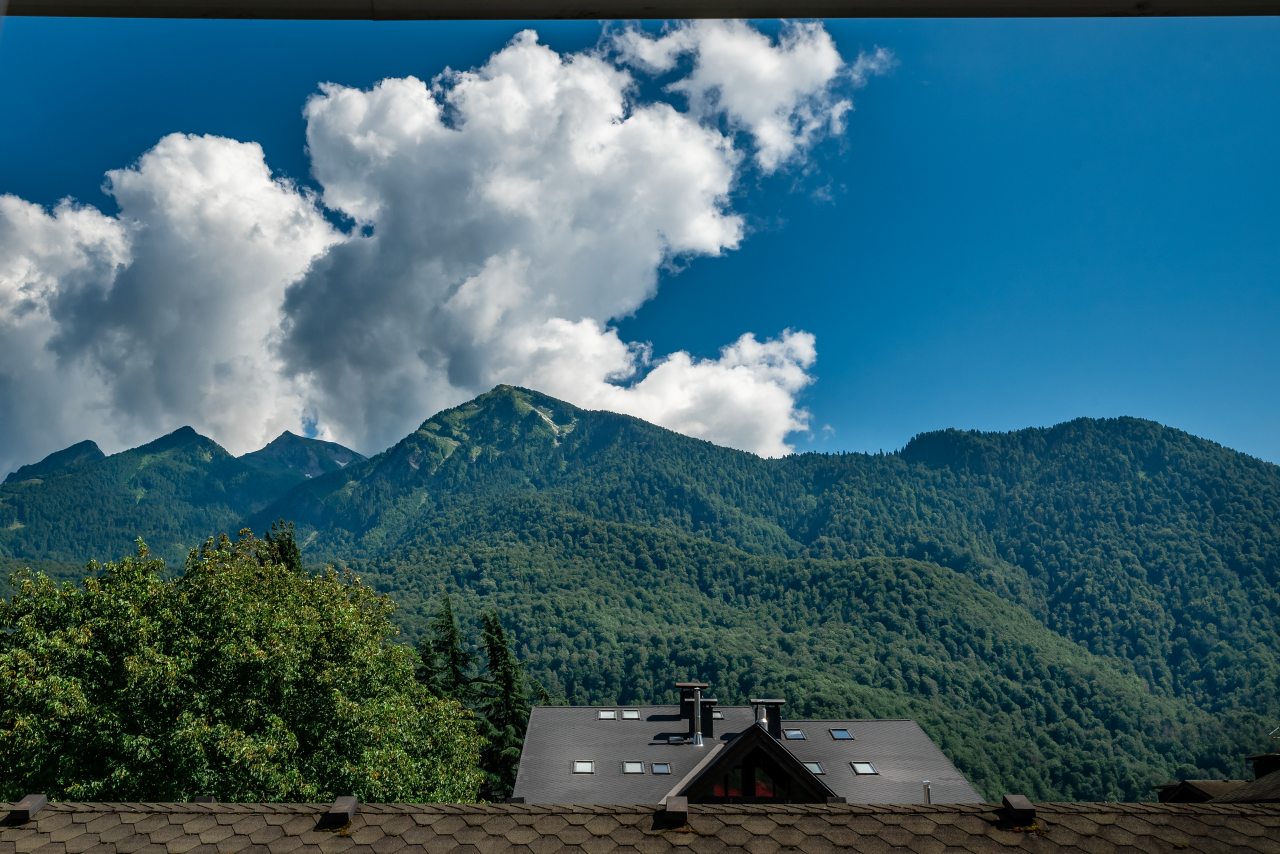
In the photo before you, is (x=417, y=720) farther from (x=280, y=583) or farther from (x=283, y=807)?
(x=283, y=807)

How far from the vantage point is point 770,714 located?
3159 centimetres

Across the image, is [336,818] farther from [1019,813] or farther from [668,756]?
[668,756]

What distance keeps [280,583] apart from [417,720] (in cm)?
505

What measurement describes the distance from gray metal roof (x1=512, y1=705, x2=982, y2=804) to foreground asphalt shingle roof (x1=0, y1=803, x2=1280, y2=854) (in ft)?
72.3

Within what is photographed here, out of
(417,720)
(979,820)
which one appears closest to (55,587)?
(417,720)

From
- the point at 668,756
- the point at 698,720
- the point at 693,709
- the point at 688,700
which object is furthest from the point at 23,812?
the point at 688,700

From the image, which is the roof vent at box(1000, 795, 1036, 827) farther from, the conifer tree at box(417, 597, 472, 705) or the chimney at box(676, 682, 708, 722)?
the conifer tree at box(417, 597, 472, 705)

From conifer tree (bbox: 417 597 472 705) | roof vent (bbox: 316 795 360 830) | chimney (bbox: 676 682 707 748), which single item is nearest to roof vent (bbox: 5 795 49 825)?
roof vent (bbox: 316 795 360 830)

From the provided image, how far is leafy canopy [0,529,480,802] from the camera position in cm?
1616

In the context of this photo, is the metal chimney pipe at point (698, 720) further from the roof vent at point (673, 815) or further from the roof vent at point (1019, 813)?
the roof vent at point (673, 815)

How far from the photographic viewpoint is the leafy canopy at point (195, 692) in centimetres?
1616

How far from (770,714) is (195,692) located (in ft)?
68.3

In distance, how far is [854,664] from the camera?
511 feet

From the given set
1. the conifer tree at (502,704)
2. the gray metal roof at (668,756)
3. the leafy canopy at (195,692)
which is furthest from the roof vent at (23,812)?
the conifer tree at (502,704)
